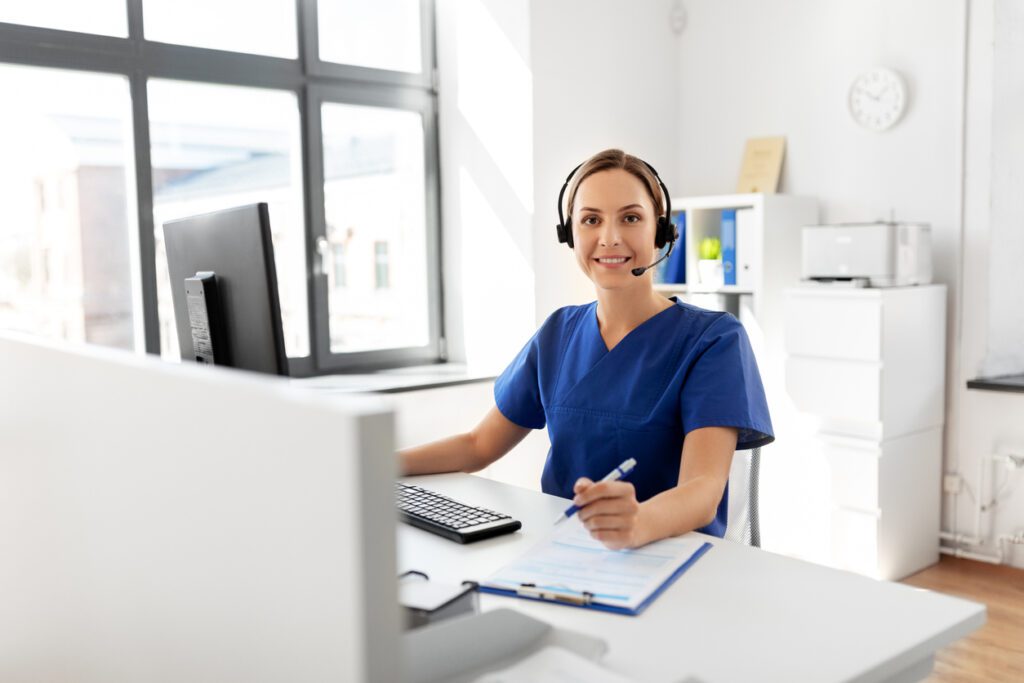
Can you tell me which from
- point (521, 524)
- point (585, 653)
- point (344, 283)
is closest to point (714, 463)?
point (521, 524)

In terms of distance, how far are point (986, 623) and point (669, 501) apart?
5.65 feet

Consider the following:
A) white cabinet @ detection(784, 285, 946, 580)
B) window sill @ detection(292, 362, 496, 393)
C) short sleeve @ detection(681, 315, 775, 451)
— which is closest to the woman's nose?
short sleeve @ detection(681, 315, 775, 451)

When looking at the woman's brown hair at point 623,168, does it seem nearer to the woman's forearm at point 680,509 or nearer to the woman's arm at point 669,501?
the woman's arm at point 669,501

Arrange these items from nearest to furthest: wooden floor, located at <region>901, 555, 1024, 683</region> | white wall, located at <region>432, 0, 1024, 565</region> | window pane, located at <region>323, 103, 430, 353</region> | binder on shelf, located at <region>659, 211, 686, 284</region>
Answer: wooden floor, located at <region>901, 555, 1024, 683</region>, white wall, located at <region>432, 0, 1024, 565</region>, window pane, located at <region>323, 103, 430, 353</region>, binder on shelf, located at <region>659, 211, 686, 284</region>

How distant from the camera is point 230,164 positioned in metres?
3.60

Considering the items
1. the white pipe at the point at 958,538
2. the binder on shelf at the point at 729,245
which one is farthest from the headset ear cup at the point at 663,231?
the white pipe at the point at 958,538

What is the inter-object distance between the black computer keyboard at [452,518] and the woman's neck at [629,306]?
492 mm

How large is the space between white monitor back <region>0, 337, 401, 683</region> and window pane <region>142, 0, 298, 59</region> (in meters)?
2.64

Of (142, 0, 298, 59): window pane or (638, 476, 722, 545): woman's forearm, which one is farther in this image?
(142, 0, 298, 59): window pane

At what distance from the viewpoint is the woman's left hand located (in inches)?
51.8

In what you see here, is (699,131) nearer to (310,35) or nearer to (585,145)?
(585,145)

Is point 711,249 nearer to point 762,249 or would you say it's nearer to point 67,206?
point 762,249

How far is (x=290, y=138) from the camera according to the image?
3.77m

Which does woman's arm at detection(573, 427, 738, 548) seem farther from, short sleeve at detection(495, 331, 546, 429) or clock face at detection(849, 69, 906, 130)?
clock face at detection(849, 69, 906, 130)
